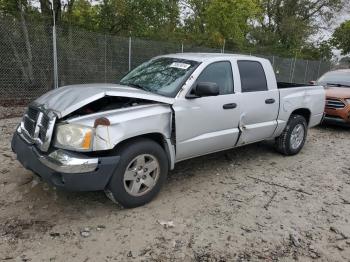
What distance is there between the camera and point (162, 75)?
4.91 meters

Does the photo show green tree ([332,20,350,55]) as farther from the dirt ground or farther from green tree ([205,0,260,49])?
the dirt ground

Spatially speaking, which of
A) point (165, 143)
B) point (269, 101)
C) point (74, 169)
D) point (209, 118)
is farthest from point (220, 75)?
point (74, 169)

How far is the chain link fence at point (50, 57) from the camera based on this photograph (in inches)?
376

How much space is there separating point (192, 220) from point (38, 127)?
1997 millimetres

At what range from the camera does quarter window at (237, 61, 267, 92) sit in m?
5.37

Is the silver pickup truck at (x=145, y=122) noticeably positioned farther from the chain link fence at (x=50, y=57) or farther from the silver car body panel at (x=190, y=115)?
the chain link fence at (x=50, y=57)

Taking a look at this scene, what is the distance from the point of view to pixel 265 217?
4137 mm

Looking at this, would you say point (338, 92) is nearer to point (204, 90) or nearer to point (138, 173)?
point (204, 90)

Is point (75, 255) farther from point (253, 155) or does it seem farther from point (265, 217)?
point (253, 155)

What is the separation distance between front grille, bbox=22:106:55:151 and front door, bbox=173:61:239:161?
4.84 ft

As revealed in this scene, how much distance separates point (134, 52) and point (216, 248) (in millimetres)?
9026

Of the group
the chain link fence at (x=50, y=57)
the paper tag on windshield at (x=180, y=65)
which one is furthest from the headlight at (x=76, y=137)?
the chain link fence at (x=50, y=57)

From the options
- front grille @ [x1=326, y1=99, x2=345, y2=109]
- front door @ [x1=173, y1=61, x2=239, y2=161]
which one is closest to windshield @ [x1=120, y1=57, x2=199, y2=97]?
front door @ [x1=173, y1=61, x2=239, y2=161]

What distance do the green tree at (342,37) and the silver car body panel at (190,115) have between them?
1074 inches
